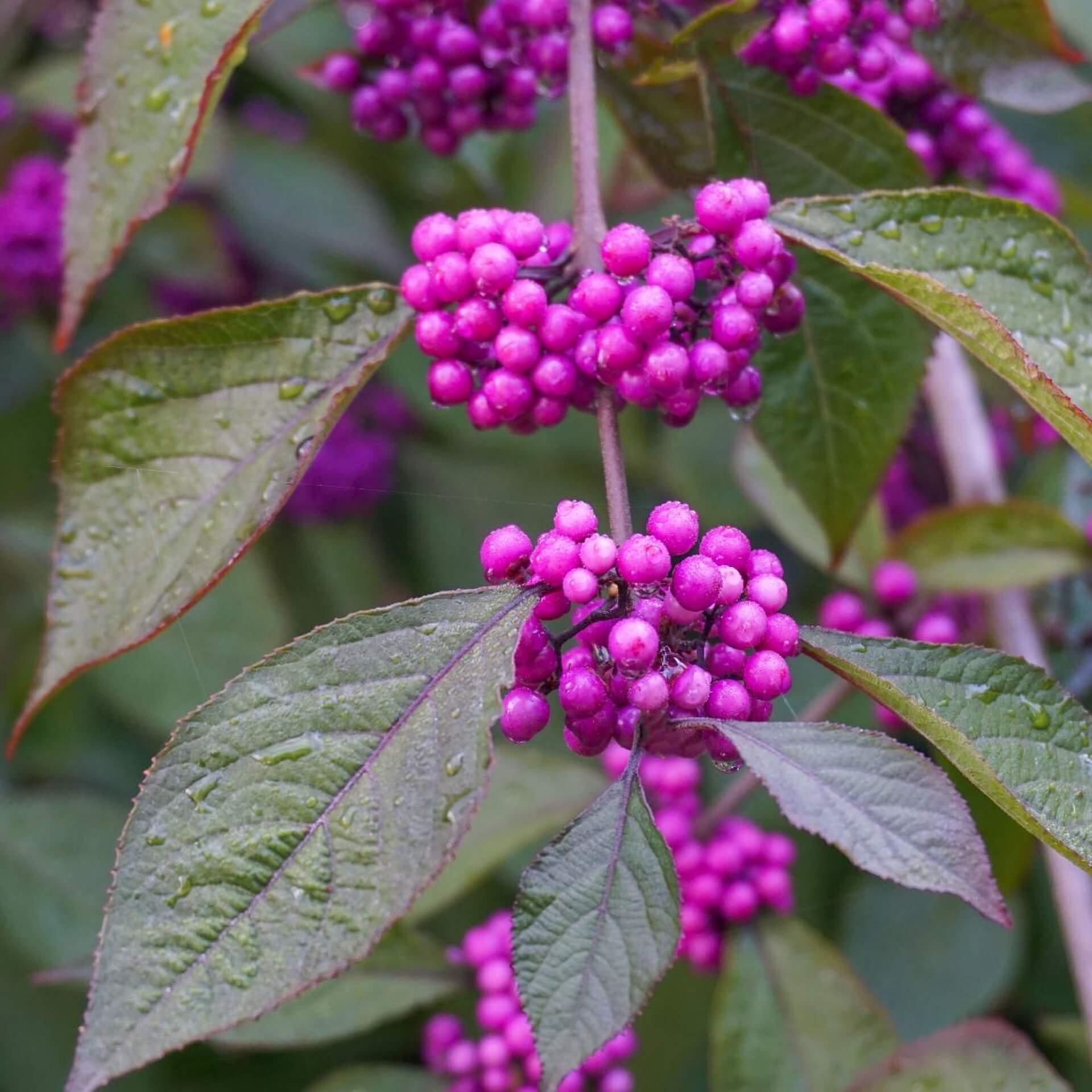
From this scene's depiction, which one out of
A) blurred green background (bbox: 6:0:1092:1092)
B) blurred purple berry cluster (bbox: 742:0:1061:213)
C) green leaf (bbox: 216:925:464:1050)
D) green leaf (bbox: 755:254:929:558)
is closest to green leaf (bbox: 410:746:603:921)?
green leaf (bbox: 216:925:464:1050)

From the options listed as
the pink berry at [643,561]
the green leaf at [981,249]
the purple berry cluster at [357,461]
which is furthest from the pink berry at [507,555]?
the purple berry cluster at [357,461]

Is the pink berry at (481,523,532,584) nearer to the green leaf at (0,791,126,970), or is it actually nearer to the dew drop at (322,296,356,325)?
the dew drop at (322,296,356,325)

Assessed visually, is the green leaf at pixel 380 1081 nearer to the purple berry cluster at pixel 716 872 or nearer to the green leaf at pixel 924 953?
the purple berry cluster at pixel 716 872

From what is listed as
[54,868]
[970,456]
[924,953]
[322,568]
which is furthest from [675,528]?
[322,568]

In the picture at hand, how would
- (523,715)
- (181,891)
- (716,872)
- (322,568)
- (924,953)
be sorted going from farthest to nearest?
1. (322,568)
2. (924,953)
3. (716,872)
4. (523,715)
5. (181,891)

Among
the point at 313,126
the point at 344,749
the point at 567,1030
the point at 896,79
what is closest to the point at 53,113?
the point at 313,126

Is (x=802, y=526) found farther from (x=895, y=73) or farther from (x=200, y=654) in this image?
(x=200, y=654)
